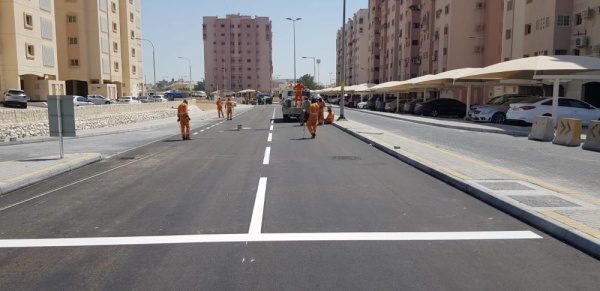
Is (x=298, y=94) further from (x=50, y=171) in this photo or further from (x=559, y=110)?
(x=50, y=171)

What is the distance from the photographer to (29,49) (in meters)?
47.2

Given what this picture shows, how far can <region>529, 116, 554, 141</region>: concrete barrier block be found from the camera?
54.9 ft

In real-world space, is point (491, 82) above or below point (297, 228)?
above

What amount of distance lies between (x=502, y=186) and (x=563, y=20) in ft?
93.0

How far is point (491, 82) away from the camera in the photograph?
32.2 meters

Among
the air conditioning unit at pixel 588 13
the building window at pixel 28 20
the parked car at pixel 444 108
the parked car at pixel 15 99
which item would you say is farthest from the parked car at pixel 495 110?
the building window at pixel 28 20

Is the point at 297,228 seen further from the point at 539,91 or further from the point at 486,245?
the point at 539,91

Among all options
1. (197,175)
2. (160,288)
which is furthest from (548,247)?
(197,175)

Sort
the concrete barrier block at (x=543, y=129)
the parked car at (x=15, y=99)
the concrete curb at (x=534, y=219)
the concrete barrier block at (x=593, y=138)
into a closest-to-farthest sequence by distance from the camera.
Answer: the concrete curb at (x=534, y=219) < the concrete barrier block at (x=593, y=138) < the concrete barrier block at (x=543, y=129) < the parked car at (x=15, y=99)

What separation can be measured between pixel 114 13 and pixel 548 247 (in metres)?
73.7

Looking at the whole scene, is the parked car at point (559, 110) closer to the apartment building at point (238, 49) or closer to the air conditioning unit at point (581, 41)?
the air conditioning unit at point (581, 41)

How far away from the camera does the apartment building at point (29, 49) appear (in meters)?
43.8

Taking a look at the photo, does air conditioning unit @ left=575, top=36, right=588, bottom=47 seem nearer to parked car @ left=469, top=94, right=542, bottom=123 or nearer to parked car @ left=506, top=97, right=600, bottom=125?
parked car @ left=469, top=94, right=542, bottom=123

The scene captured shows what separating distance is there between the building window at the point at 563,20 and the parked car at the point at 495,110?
7.67 m
